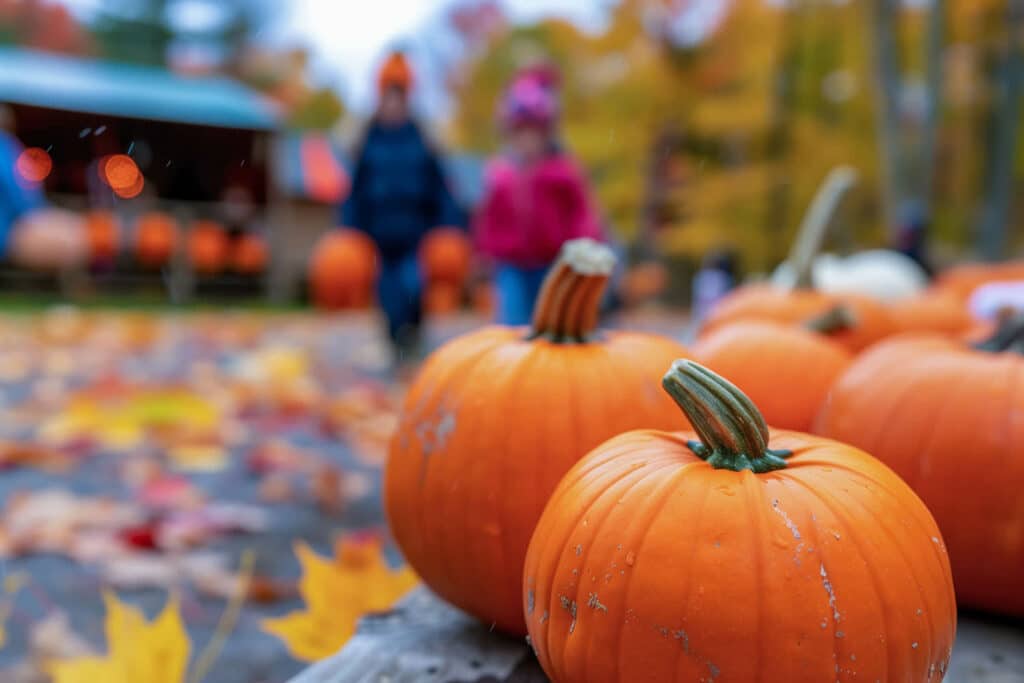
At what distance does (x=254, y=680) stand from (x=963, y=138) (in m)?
14.4

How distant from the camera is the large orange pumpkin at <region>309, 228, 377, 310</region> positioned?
428 inches

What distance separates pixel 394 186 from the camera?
507cm

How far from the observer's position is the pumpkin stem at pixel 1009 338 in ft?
4.73

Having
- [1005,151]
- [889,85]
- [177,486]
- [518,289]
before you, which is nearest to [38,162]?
[518,289]

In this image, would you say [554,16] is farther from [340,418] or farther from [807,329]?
[807,329]

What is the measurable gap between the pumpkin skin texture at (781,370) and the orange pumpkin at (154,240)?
10.6 m

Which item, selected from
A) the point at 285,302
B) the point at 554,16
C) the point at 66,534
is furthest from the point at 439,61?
the point at 66,534

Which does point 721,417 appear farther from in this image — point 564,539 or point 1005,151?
point 1005,151

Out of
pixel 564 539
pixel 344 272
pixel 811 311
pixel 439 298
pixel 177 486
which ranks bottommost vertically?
pixel 439 298

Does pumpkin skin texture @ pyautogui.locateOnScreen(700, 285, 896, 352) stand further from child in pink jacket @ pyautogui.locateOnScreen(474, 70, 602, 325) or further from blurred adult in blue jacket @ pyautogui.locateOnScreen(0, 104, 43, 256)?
blurred adult in blue jacket @ pyautogui.locateOnScreen(0, 104, 43, 256)

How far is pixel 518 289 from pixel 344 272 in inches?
286

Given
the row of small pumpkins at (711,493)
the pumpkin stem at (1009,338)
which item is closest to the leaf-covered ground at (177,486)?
the row of small pumpkins at (711,493)

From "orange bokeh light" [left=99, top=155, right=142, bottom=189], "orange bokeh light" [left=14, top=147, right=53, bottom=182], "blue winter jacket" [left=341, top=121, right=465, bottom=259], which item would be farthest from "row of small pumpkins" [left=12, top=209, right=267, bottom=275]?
"blue winter jacket" [left=341, top=121, right=465, bottom=259]

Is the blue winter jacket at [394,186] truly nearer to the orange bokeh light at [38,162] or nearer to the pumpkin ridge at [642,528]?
the pumpkin ridge at [642,528]
